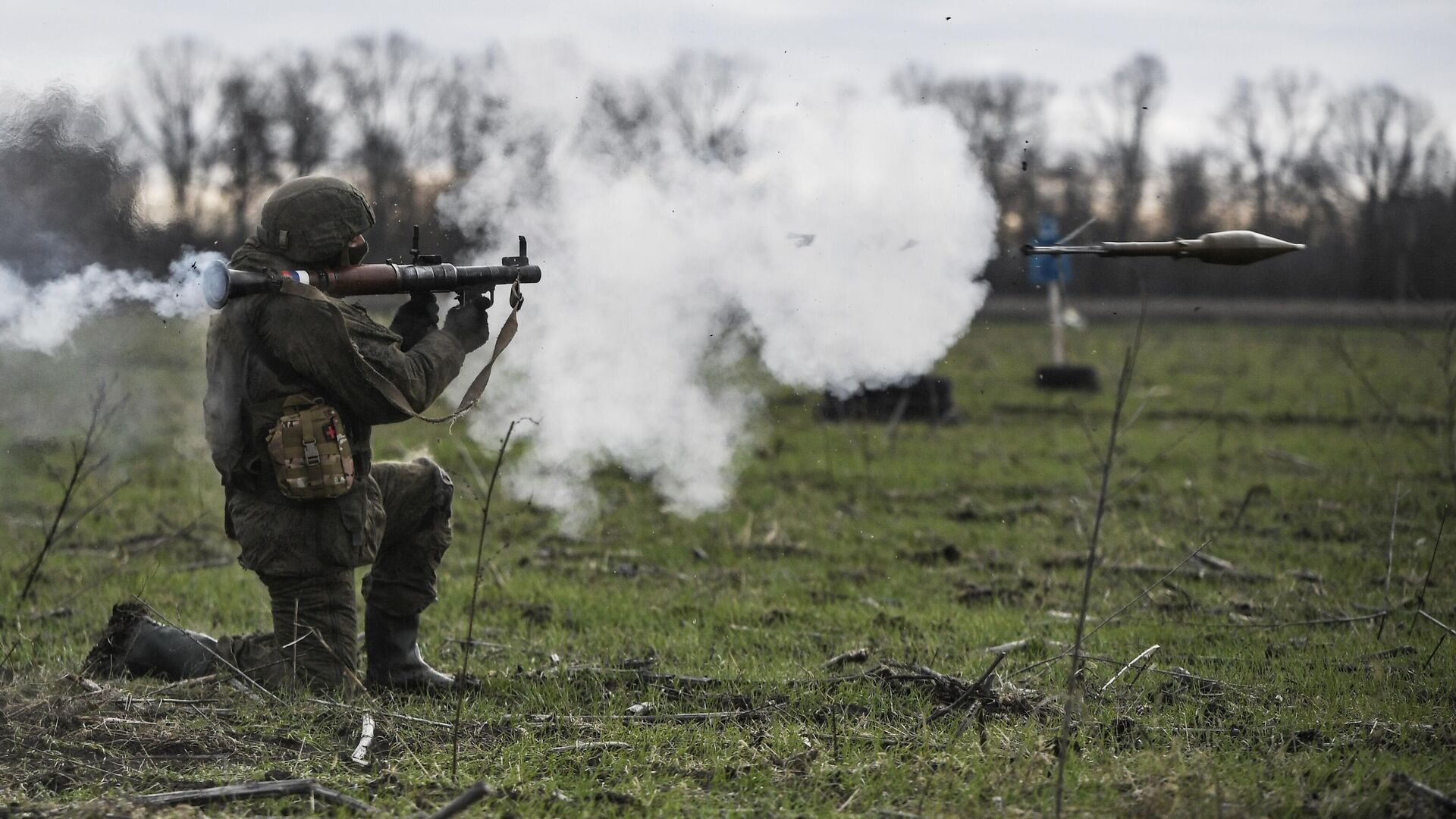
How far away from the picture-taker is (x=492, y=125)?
768cm

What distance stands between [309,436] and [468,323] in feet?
3.02

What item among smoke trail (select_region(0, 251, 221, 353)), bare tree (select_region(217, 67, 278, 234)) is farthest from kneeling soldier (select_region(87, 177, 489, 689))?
bare tree (select_region(217, 67, 278, 234))

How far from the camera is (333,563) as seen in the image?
549 cm

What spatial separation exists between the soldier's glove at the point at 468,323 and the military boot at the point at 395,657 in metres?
1.26

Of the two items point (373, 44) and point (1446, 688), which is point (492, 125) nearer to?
point (373, 44)

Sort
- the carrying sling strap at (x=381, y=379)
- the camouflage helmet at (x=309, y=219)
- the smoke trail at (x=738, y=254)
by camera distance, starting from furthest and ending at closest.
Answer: the smoke trail at (x=738, y=254) → the camouflage helmet at (x=309, y=219) → the carrying sling strap at (x=381, y=379)

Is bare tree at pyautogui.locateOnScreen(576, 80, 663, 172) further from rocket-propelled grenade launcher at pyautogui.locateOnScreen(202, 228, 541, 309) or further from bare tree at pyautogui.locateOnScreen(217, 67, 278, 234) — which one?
bare tree at pyautogui.locateOnScreen(217, 67, 278, 234)

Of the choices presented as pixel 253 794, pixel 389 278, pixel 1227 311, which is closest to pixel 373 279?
pixel 389 278

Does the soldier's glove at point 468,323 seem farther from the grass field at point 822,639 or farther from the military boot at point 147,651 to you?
the military boot at point 147,651

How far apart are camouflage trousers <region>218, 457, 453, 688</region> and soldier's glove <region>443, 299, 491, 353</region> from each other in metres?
0.65

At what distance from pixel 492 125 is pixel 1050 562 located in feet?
14.3

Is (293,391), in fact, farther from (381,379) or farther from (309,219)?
(309,219)

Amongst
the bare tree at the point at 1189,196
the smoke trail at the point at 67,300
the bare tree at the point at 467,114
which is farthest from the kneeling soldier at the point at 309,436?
the bare tree at the point at 1189,196

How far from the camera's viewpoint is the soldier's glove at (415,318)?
19.1 feet
